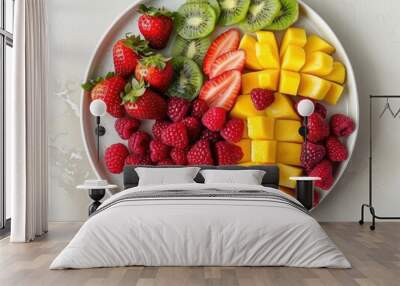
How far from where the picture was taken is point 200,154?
236 inches

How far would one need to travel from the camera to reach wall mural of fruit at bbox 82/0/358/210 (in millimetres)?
6051

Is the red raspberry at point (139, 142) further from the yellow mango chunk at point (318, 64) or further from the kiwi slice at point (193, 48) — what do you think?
the yellow mango chunk at point (318, 64)

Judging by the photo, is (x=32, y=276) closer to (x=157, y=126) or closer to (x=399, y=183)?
(x=157, y=126)

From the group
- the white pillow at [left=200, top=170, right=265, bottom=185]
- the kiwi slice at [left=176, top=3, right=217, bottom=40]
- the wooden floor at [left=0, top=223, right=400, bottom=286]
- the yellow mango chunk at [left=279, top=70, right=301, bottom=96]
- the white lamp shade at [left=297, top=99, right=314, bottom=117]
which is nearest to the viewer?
the wooden floor at [left=0, top=223, right=400, bottom=286]

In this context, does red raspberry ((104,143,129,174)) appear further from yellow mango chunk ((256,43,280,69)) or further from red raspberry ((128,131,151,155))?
yellow mango chunk ((256,43,280,69))

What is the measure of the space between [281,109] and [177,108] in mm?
985

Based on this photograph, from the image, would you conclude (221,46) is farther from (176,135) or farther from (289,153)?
(289,153)

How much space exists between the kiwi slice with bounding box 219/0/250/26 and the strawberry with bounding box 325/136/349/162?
1457 millimetres

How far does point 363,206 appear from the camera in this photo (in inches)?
250

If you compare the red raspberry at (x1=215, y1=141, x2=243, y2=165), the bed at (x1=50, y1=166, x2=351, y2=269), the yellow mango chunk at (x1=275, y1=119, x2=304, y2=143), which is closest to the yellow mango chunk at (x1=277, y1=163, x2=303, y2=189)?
the yellow mango chunk at (x1=275, y1=119, x2=304, y2=143)

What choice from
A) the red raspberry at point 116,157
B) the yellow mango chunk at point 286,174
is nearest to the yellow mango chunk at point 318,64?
the yellow mango chunk at point 286,174

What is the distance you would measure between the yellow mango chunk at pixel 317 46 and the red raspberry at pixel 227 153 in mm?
1183

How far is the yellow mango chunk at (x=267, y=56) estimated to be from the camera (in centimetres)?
612

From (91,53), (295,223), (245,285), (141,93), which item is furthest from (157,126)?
(245,285)
